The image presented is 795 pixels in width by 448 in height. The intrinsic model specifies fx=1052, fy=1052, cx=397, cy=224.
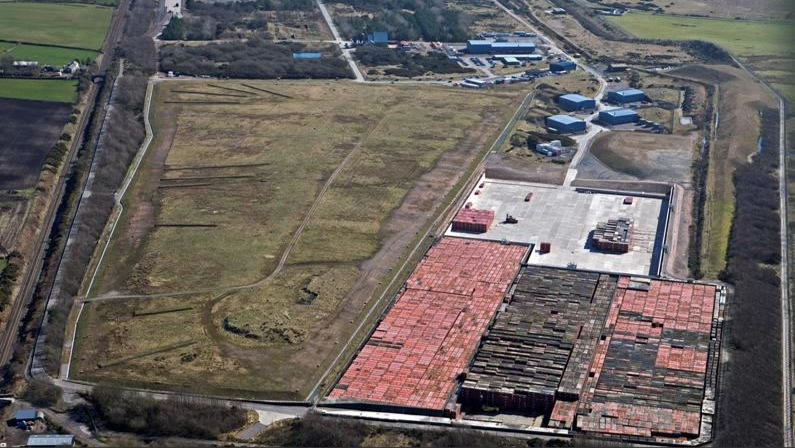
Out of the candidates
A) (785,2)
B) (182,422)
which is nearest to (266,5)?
(785,2)

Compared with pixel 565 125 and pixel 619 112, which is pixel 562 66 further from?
pixel 565 125

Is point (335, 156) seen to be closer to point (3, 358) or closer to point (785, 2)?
point (3, 358)

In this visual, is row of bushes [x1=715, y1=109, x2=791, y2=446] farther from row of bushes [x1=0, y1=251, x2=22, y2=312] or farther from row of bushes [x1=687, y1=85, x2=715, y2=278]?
row of bushes [x1=0, y1=251, x2=22, y2=312]

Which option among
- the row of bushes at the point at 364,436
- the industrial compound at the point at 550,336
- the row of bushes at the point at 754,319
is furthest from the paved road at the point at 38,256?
the row of bushes at the point at 754,319

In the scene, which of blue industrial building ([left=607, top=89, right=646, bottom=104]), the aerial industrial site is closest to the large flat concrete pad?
the aerial industrial site

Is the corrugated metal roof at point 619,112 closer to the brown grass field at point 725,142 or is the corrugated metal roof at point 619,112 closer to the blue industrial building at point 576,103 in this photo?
the blue industrial building at point 576,103

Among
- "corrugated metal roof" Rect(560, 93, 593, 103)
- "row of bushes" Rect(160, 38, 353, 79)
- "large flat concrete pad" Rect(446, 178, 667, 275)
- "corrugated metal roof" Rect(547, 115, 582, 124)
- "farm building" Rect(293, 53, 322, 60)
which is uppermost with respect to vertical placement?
"large flat concrete pad" Rect(446, 178, 667, 275)

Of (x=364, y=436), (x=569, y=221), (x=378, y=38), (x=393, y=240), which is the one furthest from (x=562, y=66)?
(x=364, y=436)
